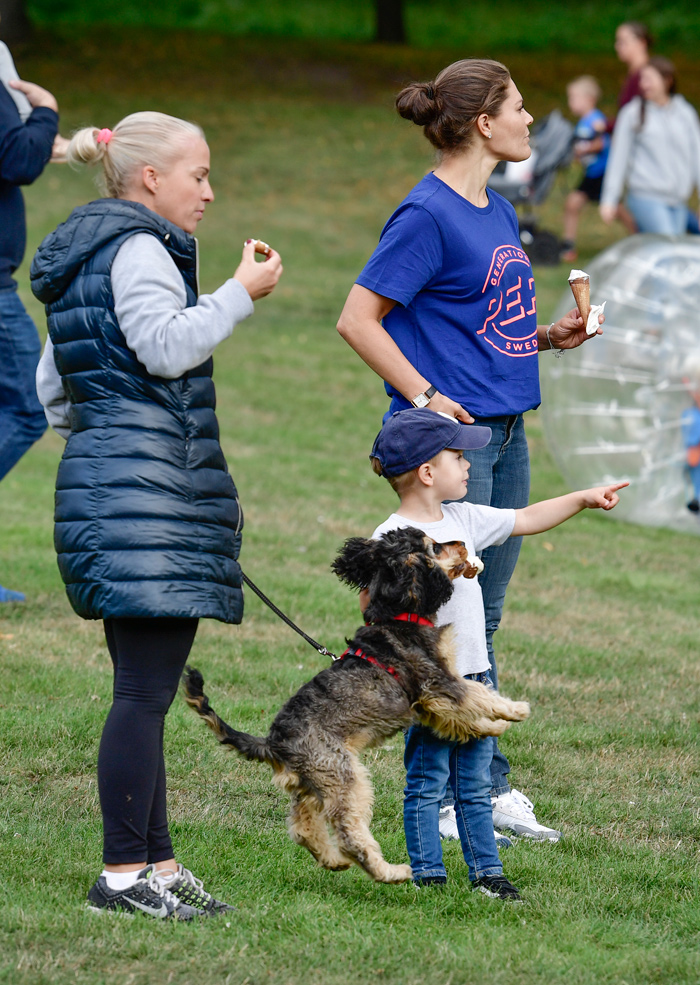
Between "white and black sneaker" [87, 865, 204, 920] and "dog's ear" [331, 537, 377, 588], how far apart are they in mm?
945

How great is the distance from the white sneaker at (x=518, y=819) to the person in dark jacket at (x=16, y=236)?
10.1ft

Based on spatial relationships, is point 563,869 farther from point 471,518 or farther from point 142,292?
point 142,292

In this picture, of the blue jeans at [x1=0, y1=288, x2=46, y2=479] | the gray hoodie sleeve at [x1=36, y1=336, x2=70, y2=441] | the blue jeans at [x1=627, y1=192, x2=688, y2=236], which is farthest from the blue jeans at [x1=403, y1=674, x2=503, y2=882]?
the blue jeans at [x1=627, y1=192, x2=688, y2=236]

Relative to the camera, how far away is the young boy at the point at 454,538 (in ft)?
11.1

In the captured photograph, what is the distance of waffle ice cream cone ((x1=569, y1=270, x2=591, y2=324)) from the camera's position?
3844 millimetres

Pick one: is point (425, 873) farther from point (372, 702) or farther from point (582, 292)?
point (582, 292)

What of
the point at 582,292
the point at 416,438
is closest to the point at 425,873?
the point at 416,438

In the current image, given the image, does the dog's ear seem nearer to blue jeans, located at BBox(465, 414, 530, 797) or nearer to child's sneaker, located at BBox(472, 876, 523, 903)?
blue jeans, located at BBox(465, 414, 530, 797)

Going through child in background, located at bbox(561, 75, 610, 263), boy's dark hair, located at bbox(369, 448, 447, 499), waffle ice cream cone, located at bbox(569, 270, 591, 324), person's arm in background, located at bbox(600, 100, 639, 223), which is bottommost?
boy's dark hair, located at bbox(369, 448, 447, 499)

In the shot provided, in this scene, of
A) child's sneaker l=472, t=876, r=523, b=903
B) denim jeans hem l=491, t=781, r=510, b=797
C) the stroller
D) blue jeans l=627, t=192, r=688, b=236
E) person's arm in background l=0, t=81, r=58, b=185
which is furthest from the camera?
the stroller

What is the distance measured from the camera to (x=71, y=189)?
17609 millimetres

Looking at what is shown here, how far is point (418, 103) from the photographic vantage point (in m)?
3.63

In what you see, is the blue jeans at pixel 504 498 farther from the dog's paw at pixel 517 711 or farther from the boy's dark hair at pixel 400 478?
the dog's paw at pixel 517 711

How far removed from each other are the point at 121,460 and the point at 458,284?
1.17 m
